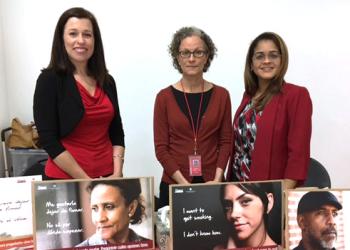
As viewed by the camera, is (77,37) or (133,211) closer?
(133,211)

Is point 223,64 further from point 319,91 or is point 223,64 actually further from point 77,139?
point 77,139

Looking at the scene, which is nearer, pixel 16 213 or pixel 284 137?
pixel 16 213

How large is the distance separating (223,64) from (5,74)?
71.4 inches

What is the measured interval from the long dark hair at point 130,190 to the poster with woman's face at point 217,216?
0.38 ft

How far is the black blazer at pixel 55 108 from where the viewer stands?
152cm

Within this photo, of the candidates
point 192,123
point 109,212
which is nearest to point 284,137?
point 192,123

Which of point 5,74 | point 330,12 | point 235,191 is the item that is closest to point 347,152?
point 330,12

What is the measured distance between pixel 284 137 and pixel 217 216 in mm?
576

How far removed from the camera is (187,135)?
71.2 inches

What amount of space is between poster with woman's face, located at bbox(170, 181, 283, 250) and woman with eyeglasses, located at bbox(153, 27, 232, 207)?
1.92 ft

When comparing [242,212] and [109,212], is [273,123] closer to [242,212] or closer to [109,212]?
[242,212]

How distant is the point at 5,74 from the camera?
309 centimetres

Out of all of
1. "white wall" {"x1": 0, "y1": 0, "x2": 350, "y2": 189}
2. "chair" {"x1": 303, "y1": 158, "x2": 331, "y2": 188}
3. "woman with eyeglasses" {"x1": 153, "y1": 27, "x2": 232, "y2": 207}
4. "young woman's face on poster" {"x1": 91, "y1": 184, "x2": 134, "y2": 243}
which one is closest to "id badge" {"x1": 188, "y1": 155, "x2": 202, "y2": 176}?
"woman with eyeglasses" {"x1": 153, "y1": 27, "x2": 232, "y2": 207}

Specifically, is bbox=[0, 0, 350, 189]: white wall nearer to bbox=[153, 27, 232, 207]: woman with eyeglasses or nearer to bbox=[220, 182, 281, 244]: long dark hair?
bbox=[153, 27, 232, 207]: woman with eyeglasses
